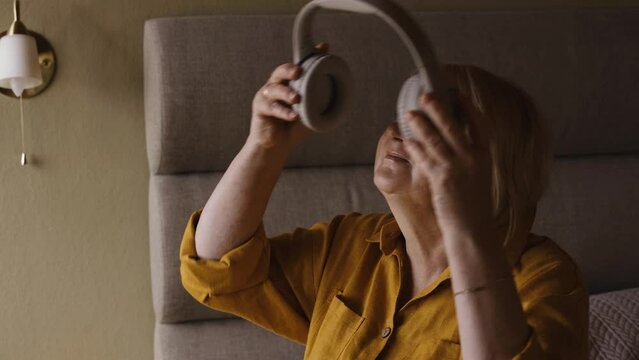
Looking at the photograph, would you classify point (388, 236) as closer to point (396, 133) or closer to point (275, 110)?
point (396, 133)

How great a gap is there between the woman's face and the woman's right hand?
4.7 inches

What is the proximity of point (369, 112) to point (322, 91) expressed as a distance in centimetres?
86

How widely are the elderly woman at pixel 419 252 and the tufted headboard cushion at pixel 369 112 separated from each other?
1.69ft

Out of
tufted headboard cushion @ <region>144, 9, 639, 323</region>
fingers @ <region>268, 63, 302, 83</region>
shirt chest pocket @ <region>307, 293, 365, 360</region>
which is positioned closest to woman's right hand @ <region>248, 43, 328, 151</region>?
fingers @ <region>268, 63, 302, 83</region>

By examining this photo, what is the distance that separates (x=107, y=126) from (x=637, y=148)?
117 cm

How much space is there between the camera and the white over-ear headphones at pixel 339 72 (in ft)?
3.23

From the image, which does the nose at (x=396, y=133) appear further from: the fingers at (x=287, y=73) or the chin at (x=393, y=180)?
the fingers at (x=287, y=73)

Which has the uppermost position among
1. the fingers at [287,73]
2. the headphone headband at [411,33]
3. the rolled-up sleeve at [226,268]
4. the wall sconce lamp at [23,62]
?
the headphone headband at [411,33]

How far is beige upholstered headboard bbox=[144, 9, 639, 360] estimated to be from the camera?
186 centimetres

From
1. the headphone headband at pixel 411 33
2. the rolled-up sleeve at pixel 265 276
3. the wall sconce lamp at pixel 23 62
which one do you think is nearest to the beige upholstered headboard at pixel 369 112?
the wall sconce lamp at pixel 23 62

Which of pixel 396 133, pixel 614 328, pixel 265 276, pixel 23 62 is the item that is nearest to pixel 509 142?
pixel 396 133

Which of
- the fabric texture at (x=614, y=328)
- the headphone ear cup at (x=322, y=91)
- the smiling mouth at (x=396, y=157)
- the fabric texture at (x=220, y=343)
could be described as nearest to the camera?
the headphone ear cup at (x=322, y=91)

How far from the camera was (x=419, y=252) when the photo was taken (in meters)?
1.30

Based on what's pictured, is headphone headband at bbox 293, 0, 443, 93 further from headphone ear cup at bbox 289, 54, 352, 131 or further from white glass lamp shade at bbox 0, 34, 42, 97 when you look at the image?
white glass lamp shade at bbox 0, 34, 42, 97
